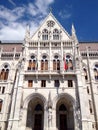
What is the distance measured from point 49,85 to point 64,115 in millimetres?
7951

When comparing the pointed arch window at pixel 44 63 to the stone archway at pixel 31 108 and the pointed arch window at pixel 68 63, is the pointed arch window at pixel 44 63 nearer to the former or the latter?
the pointed arch window at pixel 68 63

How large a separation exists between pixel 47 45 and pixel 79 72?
12190mm

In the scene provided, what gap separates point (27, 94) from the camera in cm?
3678

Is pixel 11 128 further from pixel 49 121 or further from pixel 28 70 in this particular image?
pixel 28 70

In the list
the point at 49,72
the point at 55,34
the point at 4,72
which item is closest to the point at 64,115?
the point at 49,72

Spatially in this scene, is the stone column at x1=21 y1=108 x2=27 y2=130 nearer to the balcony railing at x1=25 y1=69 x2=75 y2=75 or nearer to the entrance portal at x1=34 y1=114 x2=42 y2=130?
the entrance portal at x1=34 y1=114 x2=42 y2=130

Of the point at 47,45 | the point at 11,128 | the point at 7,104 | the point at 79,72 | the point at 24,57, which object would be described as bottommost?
the point at 11,128

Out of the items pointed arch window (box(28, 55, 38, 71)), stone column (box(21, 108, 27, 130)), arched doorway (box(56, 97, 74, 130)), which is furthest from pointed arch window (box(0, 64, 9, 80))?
arched doorway (box(56, 97, 74, 130))

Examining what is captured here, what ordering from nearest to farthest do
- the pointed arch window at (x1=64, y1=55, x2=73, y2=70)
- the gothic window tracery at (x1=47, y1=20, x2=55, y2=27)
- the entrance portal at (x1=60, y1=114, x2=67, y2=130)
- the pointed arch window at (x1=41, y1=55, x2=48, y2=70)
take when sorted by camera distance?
the entrance portal at (x1=60, y1=114, x2=67, y2=130) → the pointed arch window at (x1=64, y1=55, x2=73, y2=70) → the pointed arch window at (x1=41, y1=55, x2=48, y2=70) → the gothic window tracery at (x1=47, y1=20, x2=55, y2=27)

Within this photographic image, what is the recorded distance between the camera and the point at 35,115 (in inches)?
1501

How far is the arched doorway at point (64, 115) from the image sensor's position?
36.3 m

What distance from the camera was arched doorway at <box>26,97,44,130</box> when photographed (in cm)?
3650

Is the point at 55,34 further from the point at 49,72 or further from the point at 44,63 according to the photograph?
the point at 49,72

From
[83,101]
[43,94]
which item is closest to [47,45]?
[43,94]
